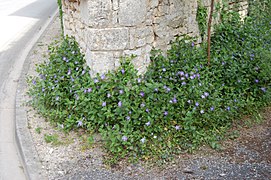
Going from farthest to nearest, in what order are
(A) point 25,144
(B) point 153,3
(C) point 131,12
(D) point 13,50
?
(D) point 13,50, (B) point 153,3, (C) point 131,12, (A) point 25,144

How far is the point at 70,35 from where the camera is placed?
5.57 metres

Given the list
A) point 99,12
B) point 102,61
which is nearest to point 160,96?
point 102,61

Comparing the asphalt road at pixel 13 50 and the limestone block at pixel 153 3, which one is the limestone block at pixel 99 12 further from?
the asphalt road at pixel 13 50

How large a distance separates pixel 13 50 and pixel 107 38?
4.41m

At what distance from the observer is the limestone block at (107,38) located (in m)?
4.11

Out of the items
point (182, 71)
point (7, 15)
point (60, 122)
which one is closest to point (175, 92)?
point (182, 71)

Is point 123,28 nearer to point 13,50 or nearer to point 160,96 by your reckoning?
point 160,96

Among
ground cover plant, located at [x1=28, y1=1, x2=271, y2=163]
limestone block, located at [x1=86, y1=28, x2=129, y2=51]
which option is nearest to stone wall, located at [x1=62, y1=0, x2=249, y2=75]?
limestone block, located at [x1=86, y1=28, x2=129, y2=51]

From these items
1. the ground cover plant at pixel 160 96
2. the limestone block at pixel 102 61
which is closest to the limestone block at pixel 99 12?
the limestone block at pixel 102 61

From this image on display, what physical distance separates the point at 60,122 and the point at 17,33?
568 centimetres

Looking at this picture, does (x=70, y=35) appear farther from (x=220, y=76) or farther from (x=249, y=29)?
(x=249, y=29)

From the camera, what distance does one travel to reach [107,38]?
413cm

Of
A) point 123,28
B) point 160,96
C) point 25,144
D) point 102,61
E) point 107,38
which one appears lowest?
point 25,144

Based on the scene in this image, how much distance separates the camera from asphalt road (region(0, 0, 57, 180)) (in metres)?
3.97
